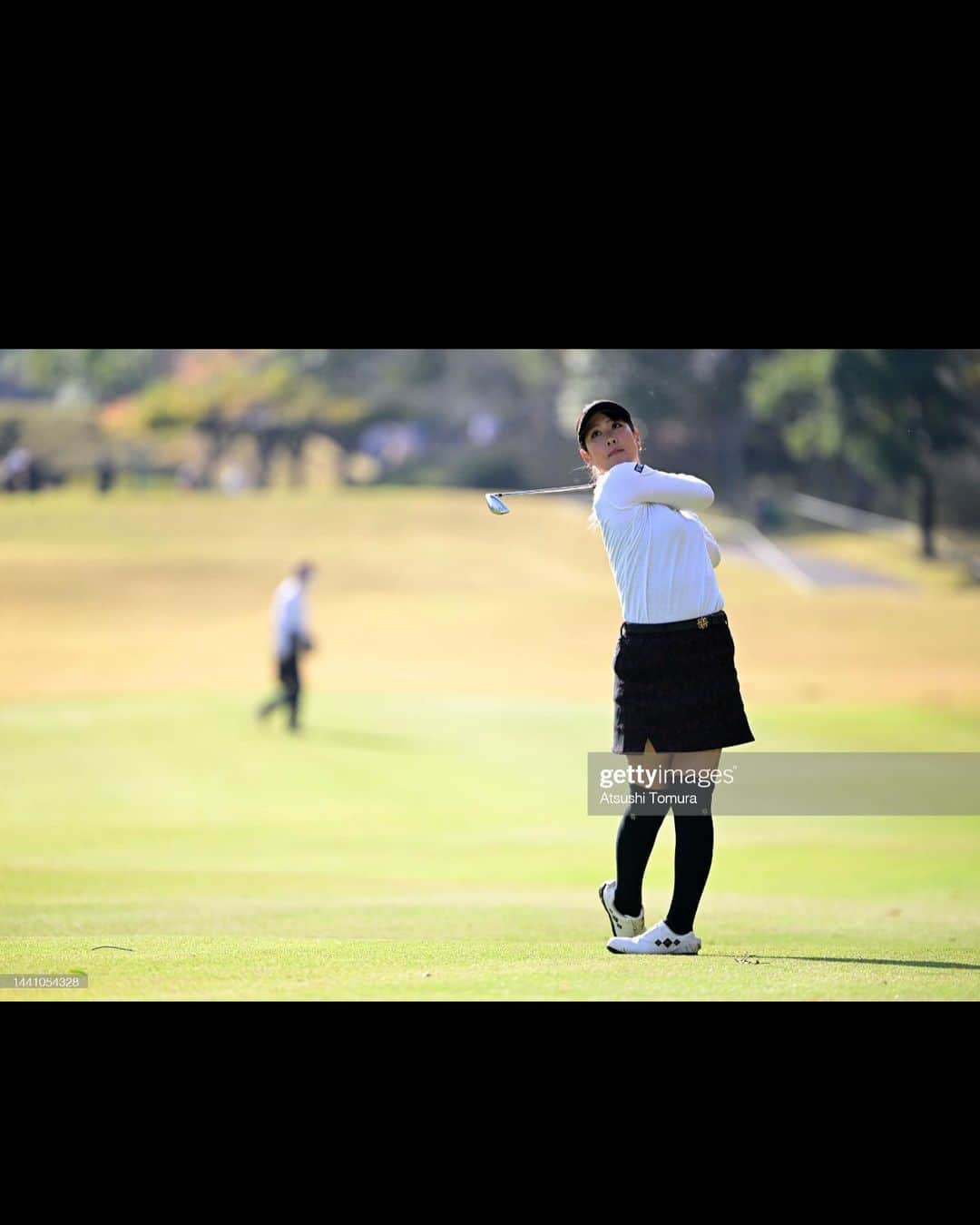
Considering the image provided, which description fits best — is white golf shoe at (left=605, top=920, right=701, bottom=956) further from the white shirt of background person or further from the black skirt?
the white shirt of background person

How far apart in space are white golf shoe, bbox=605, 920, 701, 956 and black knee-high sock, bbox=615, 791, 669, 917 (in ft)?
0.32

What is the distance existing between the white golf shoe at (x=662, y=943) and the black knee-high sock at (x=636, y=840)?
96 mm

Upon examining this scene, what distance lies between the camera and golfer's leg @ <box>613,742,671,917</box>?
421 centimetres

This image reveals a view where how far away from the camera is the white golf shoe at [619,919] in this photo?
433 cm

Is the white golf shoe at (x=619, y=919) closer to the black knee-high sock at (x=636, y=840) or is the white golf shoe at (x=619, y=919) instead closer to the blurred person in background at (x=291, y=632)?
the black knee-high sock at (x=636, y=840)

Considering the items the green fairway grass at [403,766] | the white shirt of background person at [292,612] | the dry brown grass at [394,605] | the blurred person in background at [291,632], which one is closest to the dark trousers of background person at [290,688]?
the blurred person in background at [291,632]

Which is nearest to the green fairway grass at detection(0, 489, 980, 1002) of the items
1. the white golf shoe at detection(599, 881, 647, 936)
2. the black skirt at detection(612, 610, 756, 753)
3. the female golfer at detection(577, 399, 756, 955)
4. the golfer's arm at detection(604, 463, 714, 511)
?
the white golf shoe at detection(599, 881, 647, 936)

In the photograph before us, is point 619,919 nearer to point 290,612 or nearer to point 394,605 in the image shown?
point 290,612

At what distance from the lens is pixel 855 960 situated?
431cm

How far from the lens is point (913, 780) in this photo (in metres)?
11.7

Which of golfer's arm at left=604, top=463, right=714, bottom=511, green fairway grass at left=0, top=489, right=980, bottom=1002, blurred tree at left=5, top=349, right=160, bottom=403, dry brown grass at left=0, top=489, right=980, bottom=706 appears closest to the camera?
golfer's arm at left=604, top=463, right=714, bottom=511

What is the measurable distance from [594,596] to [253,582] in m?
5.24

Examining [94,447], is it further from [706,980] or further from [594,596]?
[706,980]
